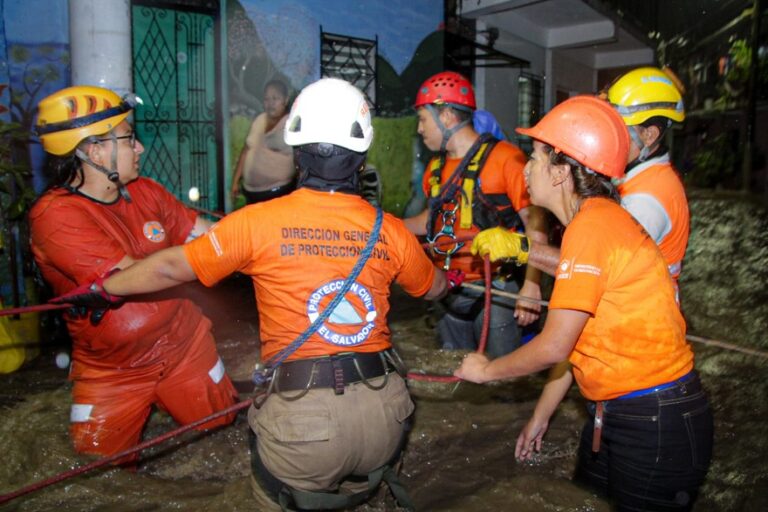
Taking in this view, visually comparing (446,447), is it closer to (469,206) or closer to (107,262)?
(469,206)

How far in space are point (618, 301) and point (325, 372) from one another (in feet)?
4.11

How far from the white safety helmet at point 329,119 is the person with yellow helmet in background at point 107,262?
1.48m

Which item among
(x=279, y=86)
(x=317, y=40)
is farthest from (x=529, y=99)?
(x=279, y=86)

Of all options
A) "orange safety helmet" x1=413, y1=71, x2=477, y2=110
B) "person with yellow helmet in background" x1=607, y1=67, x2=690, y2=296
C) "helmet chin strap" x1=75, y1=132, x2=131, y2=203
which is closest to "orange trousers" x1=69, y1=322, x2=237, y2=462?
"helmet chin strap" x1=75, y1=132, x2=131, y2=203

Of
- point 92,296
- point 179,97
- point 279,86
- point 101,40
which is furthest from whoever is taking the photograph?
point 279,86

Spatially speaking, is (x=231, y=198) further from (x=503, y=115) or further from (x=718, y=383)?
(x=503, y=115)

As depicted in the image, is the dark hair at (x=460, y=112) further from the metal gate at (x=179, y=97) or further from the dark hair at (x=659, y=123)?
the metal gate at (x=179, y=97)

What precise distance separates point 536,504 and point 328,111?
2.49 meters

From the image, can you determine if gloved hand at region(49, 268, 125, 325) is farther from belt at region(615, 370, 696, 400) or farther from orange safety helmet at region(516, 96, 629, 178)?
belt at region(615, 370, 696, 400)

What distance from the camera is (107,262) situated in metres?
3.37

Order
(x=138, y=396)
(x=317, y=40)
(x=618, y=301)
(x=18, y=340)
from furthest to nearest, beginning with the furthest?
(x=317, y=40), (x=18, y=340), (x=138, y=396), (x=618, y=301)

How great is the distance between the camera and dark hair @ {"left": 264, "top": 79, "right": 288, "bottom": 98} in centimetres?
988

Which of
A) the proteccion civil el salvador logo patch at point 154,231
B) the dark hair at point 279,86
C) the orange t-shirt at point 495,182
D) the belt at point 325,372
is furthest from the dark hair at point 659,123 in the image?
the dark hair at point 279,86

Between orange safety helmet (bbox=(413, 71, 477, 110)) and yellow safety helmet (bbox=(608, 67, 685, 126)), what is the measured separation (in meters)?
1.45
